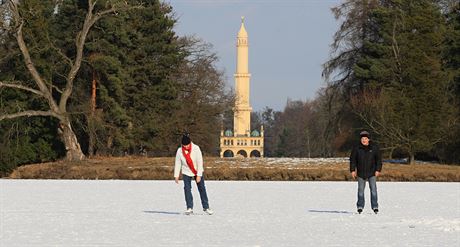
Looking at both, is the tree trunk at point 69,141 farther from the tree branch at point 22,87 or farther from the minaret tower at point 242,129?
the minaret tower at point 242,129

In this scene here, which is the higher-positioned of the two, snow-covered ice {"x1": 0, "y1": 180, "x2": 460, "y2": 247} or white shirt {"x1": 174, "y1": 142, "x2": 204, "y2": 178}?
white shirt {"x1": 174, "y1": 142, "x2": 204, "y2": 178}

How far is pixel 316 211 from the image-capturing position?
2123 centimetres

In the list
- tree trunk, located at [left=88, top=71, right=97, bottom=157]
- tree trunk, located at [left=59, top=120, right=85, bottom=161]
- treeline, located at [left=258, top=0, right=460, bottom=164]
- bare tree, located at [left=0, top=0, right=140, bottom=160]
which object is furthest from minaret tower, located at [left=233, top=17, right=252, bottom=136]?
tree trunk, located at [left=59, top=120, right=85, bottom=161]

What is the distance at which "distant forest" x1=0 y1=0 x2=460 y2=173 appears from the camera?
160ft

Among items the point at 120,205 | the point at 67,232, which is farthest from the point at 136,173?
the point at 67,232

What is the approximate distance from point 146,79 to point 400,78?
1575cm

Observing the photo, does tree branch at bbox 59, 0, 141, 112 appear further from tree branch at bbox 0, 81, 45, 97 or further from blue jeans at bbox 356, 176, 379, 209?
blue jeans at bbox 356, 176, 379, 209

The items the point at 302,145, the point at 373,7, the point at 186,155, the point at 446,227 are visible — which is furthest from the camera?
the point at 302,145

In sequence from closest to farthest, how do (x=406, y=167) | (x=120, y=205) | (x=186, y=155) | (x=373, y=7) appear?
(x=186, y=155) < (x=120, y=205) < (x=406, y=167) < (x=373, y=7)

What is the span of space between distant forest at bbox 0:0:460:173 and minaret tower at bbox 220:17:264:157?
275 ft

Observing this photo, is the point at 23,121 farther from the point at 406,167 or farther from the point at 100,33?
the point at 406,167

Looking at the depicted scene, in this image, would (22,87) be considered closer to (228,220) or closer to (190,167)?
(190,167)

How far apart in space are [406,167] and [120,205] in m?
24.2

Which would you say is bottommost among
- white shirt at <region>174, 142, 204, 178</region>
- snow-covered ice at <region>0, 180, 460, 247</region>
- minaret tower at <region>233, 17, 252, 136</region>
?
snow-covered ice at <region>0, 180, 460, 247</region>
